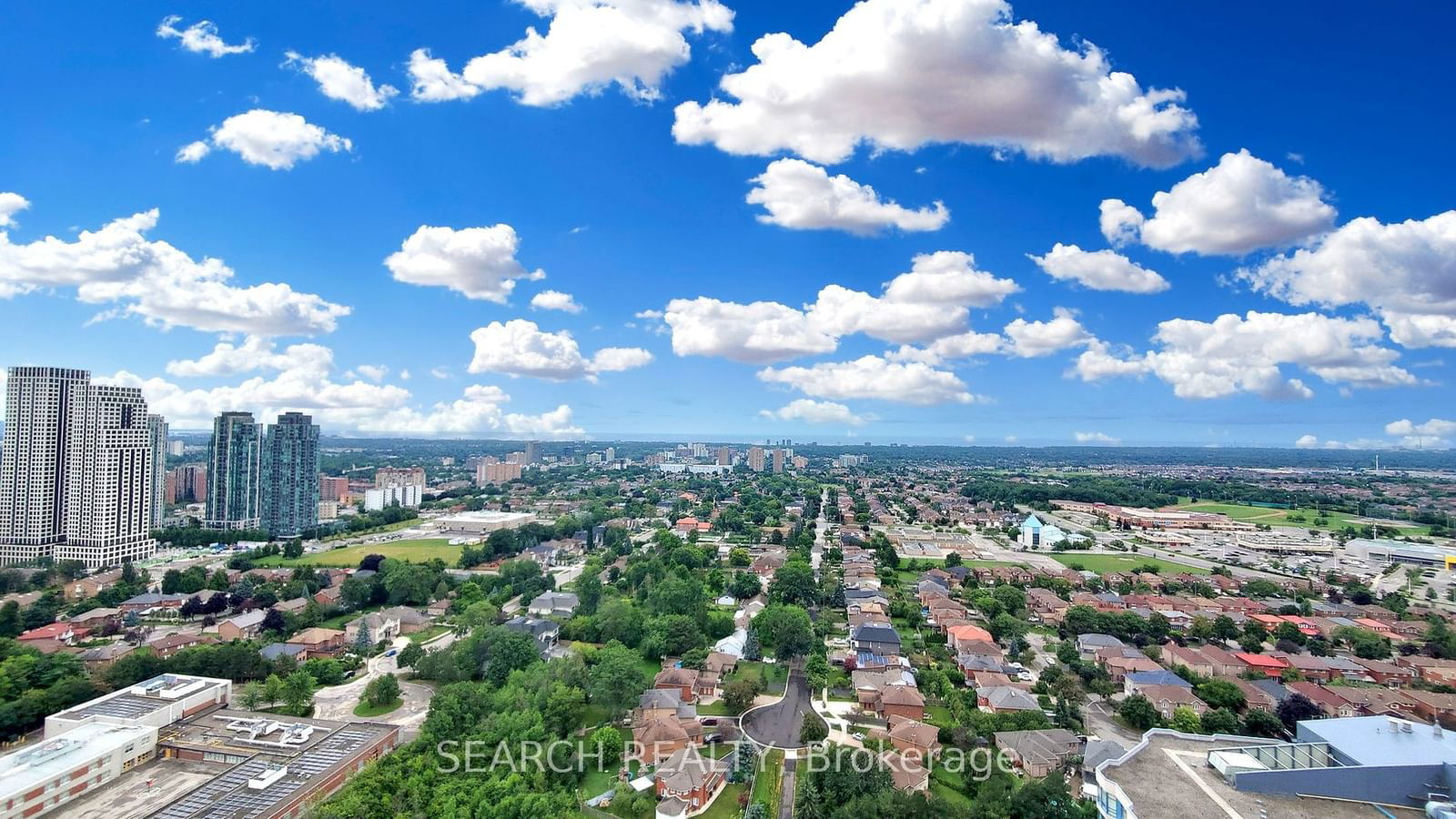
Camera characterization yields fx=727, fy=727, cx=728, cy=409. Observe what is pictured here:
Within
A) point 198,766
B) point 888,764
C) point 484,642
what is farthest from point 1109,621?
point 198,766

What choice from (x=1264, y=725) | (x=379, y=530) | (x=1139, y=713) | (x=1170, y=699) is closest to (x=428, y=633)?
(x=1139, y=713)

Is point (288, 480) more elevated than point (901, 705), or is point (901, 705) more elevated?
point (288, 480)

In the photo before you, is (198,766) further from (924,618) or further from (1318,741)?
(924,618)

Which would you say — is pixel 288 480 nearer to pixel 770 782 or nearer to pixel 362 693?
pixel 362 693

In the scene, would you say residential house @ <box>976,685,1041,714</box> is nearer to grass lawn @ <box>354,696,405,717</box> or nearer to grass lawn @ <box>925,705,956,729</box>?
grass lawn @ <box>925,705,956,729</box>

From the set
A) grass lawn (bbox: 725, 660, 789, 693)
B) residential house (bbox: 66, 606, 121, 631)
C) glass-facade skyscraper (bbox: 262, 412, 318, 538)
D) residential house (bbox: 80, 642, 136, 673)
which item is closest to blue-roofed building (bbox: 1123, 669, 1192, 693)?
grass lawn (bbox: 725, 660, 789, 693)

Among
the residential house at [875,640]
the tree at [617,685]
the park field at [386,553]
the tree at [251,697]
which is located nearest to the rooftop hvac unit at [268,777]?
the tree at [251,697]
